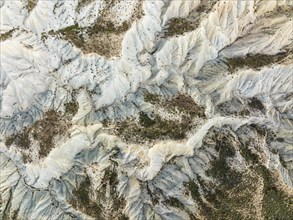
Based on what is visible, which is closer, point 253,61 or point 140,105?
point 140,105

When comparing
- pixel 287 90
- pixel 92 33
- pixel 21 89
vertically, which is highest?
pixel 92 33

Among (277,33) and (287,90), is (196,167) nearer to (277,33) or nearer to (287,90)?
(287,90)

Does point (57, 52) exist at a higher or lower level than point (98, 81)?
higher

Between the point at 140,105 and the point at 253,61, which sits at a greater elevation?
the point at 253,61

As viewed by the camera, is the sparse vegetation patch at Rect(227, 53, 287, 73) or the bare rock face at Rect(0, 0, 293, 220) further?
the sparse vegetation patch at Rect(227, 53, 287, 73)

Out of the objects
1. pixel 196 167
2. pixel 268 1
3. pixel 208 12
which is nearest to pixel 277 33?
pixel 268 1

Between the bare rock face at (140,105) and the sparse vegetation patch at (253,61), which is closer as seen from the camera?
the bare rock face at (140,105)

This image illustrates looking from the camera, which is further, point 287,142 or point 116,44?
point 287,142
